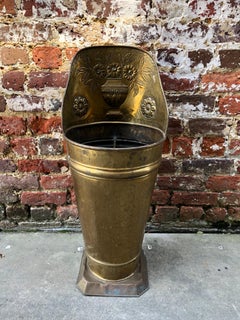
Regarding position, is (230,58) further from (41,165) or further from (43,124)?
(41,165)

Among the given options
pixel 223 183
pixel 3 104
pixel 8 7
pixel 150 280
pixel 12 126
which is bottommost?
pixel 150 280

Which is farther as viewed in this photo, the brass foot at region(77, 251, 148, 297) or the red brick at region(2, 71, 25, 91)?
the red brick at region(2, 71, 25, 91)

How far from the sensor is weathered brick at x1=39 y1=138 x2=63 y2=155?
5.66 feet

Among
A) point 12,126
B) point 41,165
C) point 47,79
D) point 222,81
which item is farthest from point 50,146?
point 222,81

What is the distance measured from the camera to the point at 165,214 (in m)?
1.87

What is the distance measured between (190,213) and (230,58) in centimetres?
87

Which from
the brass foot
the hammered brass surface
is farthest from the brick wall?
the brass foot

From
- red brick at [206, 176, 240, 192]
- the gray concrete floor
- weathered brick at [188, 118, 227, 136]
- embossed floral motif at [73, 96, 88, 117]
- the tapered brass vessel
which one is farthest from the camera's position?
red brick at [206, 176, 240, 192]

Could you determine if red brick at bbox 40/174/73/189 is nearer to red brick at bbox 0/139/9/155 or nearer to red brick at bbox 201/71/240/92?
red brick at bbox 0/139/9/155

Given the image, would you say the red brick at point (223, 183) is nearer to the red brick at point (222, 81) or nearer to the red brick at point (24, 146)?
the red brick at point (222, 81)

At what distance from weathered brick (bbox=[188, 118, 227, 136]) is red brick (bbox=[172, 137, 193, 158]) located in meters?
0.06

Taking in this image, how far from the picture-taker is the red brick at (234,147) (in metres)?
1.72

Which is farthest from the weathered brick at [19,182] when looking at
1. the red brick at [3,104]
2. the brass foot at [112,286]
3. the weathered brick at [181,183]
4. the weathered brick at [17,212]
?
the weathered brick at [181,183]

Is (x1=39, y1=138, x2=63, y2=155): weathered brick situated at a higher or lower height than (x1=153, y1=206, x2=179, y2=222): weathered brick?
higher
